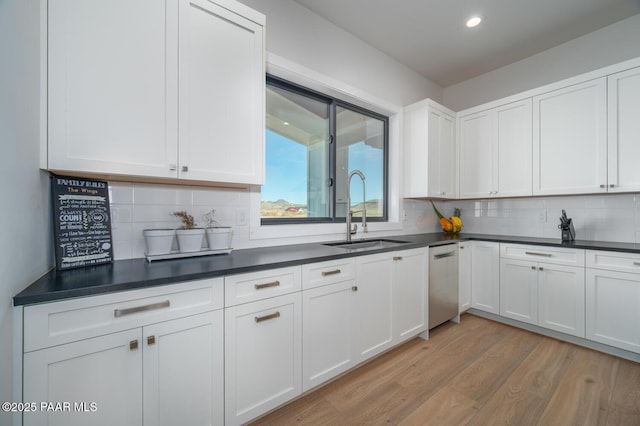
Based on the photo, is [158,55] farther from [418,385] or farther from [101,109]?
[418,385]

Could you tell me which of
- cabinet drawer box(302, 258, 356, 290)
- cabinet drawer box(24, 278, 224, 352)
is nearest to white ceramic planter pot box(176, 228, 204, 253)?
cabinet drawer box(24, 278, 224, 352)

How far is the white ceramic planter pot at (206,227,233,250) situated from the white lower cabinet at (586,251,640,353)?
9.53ft

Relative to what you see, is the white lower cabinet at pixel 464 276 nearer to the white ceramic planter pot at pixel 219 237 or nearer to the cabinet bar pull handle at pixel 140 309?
the white ceramic planter pot at pixel 219 237

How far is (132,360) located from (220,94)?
1374 millimetres

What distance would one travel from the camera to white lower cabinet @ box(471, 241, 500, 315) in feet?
8.89

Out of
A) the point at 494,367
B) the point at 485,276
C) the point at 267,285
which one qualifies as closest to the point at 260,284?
the point at 267,285

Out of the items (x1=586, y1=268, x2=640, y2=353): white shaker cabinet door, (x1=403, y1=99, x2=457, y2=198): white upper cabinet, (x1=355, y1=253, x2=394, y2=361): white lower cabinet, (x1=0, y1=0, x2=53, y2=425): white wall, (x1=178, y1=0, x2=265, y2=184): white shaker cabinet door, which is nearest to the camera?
(x1=0, y1=0, x2=53, y2=425): white wall

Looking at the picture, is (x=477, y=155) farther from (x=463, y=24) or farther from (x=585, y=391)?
(x=585, y=391)

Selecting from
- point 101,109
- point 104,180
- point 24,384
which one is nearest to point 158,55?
point 101,109

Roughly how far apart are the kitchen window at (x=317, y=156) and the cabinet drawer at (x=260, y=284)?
0.75 metres

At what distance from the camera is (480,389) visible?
170cm

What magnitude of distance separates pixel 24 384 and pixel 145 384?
36 cm

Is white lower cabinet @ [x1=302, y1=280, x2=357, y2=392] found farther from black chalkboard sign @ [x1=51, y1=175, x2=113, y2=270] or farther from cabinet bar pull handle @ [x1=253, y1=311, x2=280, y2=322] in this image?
black chalkboard sign @ [x1=51, y1=175, x2=113, y2=270]

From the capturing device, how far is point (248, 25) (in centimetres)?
160
